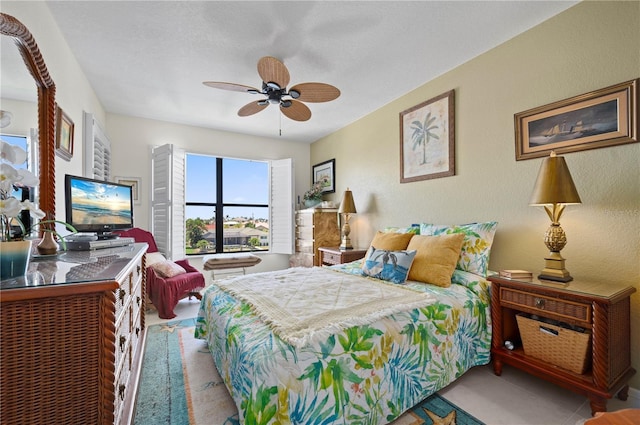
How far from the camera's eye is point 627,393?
168cm

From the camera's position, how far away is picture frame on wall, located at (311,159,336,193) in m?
4.67

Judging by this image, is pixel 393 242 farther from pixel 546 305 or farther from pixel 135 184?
pixel 135 184

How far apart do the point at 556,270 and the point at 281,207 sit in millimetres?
3874

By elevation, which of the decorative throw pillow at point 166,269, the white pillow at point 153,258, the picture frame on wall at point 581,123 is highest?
the picture frame on wall at point 581,123

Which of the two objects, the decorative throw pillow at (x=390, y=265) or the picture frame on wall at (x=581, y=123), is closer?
the picture frame on wall at (x=581, y=123)

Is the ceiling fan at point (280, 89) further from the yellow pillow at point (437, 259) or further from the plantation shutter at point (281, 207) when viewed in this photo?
the plantation shutter at point (281, 207)

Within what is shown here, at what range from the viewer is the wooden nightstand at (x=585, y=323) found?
1.50 metres

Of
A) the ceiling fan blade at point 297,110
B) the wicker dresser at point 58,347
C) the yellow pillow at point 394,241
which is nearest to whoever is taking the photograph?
the wicker dresser at point 58,347

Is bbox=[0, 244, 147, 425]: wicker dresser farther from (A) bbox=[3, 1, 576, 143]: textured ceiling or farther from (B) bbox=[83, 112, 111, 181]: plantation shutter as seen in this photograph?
(B) bbox=[83, 112, 111, 181]: plantation shutter

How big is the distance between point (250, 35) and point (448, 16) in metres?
1.51

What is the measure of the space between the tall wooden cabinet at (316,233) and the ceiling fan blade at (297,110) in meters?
1.67

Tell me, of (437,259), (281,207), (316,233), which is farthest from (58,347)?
(281,207)

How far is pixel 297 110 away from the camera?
2.83 metres

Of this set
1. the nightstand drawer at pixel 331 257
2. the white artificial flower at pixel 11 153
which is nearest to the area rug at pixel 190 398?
the white artificial flower at pixel 11 153
